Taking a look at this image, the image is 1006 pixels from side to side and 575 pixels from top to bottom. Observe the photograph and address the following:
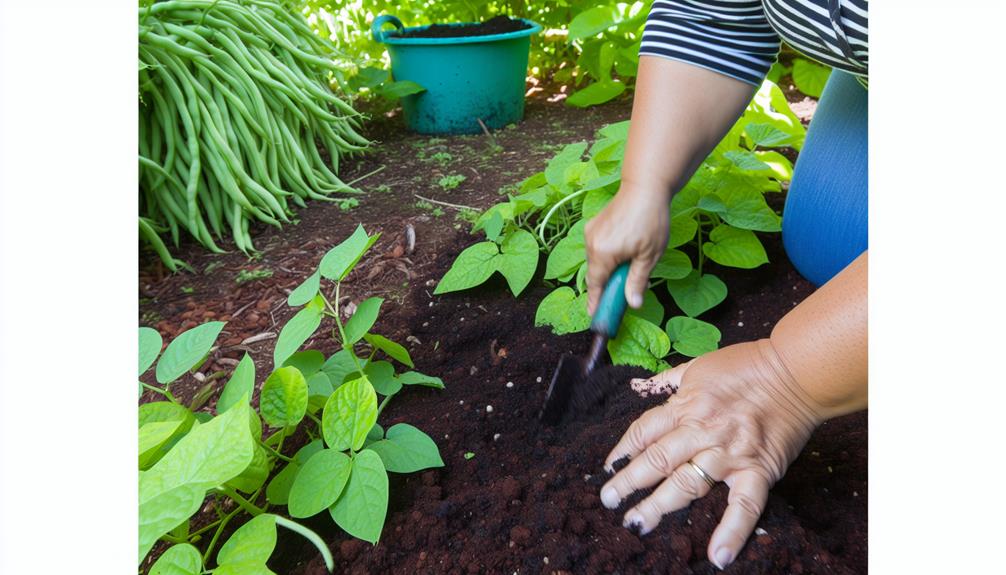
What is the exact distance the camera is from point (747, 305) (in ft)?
5.27

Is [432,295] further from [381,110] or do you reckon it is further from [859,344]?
[381,110]

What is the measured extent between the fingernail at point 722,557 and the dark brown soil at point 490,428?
0.03 feet

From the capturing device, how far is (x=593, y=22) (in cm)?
262

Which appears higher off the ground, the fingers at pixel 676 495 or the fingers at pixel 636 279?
the fingers at pixel 636 279

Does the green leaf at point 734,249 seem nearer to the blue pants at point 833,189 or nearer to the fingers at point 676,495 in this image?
the blue pants at point 833,189

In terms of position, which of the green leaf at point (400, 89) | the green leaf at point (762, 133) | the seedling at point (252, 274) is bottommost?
the seedling at point (252, 274)

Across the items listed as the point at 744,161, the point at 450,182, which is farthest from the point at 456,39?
the point at 744,161

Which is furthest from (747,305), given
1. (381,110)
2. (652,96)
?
(381,110)

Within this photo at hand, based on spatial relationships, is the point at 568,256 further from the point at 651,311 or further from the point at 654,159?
the point at 654,159

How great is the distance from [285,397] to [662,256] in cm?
75

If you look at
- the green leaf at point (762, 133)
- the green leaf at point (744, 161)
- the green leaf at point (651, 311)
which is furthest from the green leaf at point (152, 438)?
the green leaf at point (762, 133)

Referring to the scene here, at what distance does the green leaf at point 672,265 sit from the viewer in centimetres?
154

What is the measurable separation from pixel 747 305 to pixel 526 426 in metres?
0.60

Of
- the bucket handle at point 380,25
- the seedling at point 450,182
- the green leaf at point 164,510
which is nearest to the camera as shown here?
the green leaf at point 164,510
